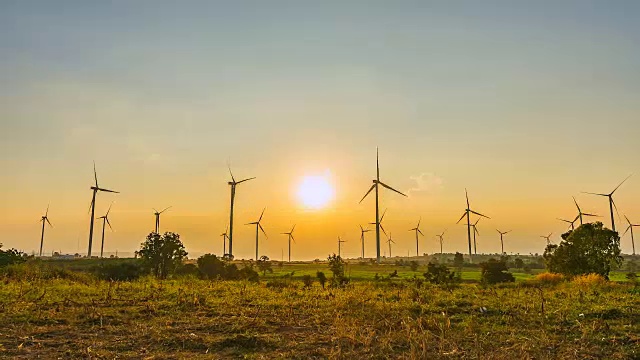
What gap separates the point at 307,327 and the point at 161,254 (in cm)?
3429

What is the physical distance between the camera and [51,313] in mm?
16375

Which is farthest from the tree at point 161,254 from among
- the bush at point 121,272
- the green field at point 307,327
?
Result: the green field at point 307,327

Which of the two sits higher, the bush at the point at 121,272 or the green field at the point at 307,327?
the bush at the point at 121,272

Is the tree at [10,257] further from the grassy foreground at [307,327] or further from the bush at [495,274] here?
the bush at [495,274]

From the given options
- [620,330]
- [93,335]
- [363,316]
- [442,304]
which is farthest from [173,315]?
[620,330]

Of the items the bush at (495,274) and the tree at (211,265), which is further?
the bush at (495,274)

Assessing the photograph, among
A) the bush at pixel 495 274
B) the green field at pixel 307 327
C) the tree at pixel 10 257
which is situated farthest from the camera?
the bush at pixel 495 274

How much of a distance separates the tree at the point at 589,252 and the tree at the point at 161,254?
116 feet

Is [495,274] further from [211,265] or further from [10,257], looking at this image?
[10,257]

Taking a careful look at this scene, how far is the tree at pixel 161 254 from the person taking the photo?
153ft

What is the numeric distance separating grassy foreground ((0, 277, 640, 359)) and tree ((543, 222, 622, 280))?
1148 inches

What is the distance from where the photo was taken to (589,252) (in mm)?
48938

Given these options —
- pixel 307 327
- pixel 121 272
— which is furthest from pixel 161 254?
pixel 307 327

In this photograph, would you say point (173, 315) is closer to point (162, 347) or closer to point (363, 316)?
point (162, 347)
